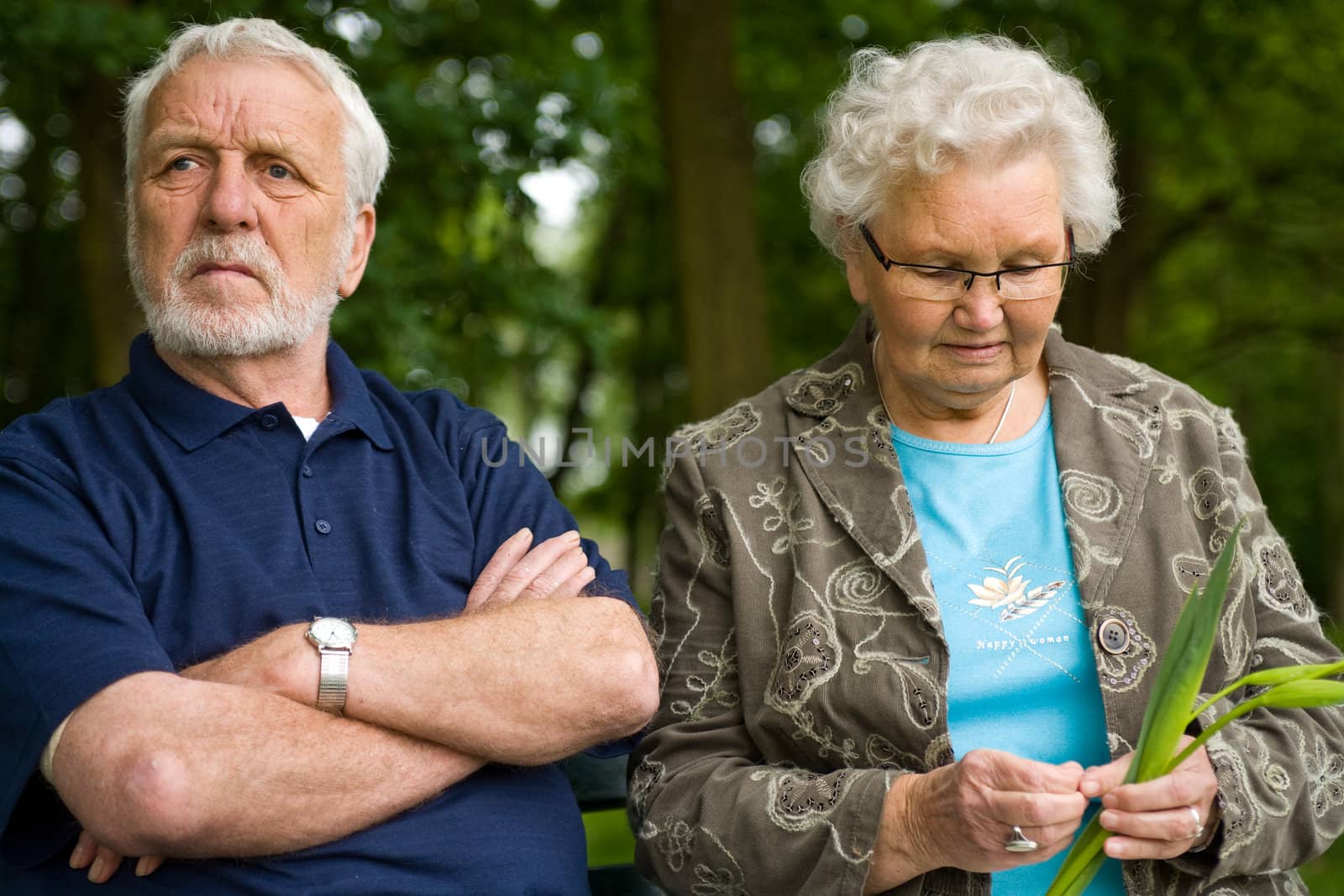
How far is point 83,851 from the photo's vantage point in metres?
2.17

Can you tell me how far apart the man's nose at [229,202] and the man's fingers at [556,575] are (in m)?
0.93

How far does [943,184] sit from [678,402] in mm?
10129

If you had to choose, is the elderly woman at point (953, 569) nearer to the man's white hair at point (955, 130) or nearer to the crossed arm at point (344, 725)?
the man's white hair at point (955, 130)

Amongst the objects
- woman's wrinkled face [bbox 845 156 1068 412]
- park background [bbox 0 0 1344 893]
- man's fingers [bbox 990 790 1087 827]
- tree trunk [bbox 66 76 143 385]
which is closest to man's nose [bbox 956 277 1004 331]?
woman's wrinkled face [bbox 845 156 1068 412]

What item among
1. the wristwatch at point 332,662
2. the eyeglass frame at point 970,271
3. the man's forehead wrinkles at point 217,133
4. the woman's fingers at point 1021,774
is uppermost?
the man's forehead wrinkles at point 217,133

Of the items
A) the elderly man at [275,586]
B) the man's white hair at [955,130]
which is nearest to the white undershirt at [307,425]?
the elderly man at [275,586]

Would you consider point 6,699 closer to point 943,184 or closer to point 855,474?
point 855,474

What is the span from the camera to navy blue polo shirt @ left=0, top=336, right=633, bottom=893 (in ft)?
7.13

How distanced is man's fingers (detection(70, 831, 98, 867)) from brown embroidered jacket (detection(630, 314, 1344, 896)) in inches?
38.3

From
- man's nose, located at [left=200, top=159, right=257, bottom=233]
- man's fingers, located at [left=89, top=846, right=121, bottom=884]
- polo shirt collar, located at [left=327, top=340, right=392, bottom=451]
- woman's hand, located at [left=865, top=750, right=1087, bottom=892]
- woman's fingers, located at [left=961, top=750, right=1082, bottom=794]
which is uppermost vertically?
man's nose, located at [left=200, top=159, right=257, bottom=233]

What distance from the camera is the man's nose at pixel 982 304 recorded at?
248cm

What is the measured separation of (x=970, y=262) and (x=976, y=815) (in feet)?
3.33

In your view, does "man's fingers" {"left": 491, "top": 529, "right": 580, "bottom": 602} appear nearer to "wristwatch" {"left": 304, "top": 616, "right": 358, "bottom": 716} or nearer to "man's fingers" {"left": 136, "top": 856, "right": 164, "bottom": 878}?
"wristwatch" {"left": 304, "top": 616, "right": 358, "bottom": 716}

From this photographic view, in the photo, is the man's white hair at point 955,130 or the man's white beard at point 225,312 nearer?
the man's white hair at point 955,130
